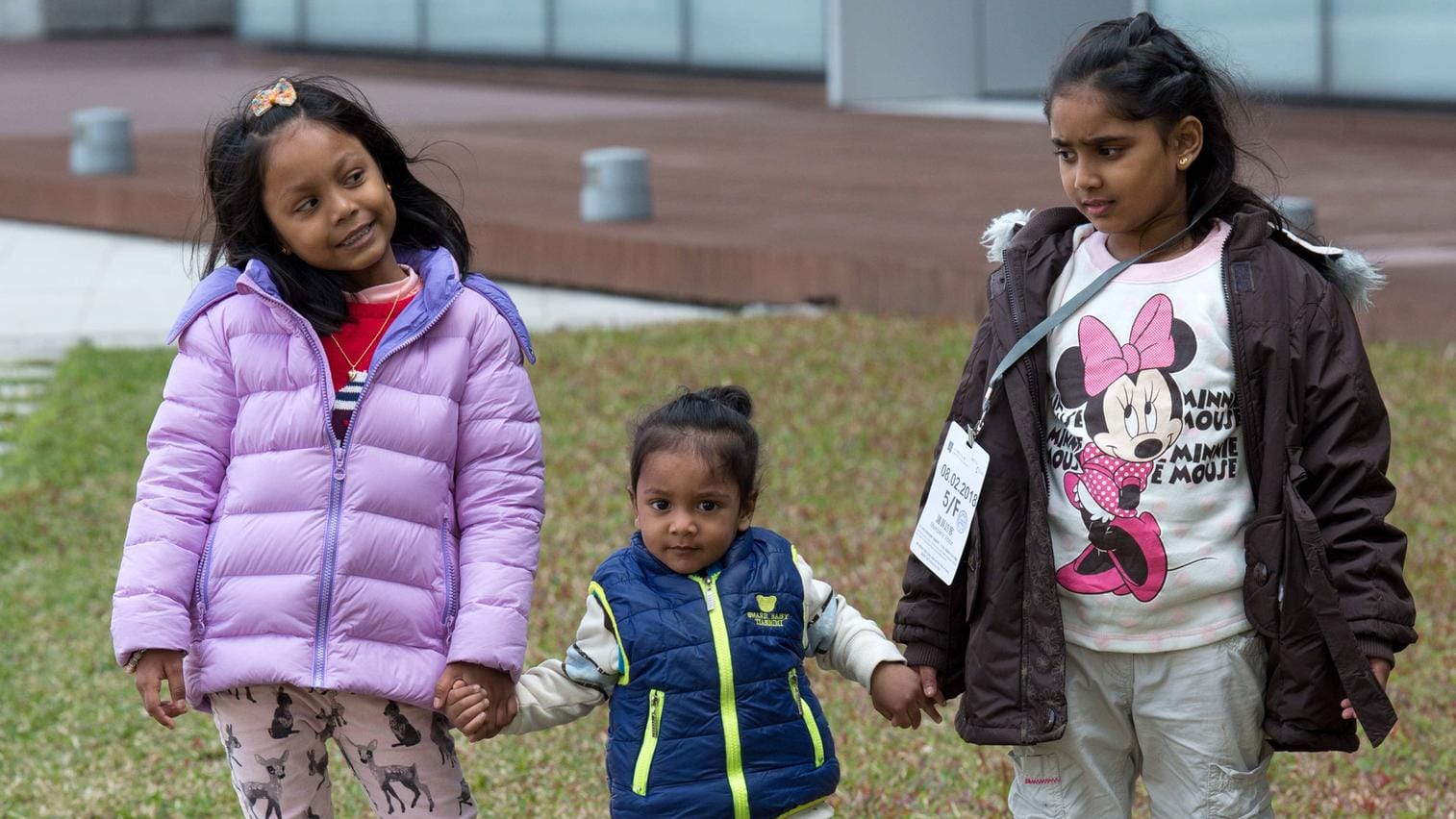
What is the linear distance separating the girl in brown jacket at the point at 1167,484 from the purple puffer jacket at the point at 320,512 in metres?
0.67

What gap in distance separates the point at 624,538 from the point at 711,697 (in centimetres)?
321

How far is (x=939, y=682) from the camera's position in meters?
3.00

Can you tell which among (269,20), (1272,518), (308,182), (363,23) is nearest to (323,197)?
(308,182)

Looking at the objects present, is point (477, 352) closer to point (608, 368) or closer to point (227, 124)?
point (227, 124)

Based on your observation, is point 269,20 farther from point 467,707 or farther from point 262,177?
point 467,707

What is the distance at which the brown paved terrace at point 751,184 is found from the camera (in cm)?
899

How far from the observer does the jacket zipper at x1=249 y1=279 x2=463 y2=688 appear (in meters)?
2.85

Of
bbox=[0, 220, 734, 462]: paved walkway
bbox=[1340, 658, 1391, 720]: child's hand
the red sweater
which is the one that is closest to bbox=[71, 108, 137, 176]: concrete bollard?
bbox=[0, 220, 734, 462]: paved walkway

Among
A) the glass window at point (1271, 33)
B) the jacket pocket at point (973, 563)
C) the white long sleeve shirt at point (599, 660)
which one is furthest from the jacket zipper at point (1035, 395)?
the glass window at point (1271, 33)

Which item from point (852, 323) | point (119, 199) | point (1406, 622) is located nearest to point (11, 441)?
point (852, 323)

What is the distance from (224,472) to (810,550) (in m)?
3.10

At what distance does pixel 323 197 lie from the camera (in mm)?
2924

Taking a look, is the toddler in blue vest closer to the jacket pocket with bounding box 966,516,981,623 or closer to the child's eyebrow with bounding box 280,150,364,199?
→ the jacket pocket with bounding box 966,516,981,623

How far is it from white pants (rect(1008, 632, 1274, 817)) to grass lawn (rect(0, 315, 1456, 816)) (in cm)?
84
